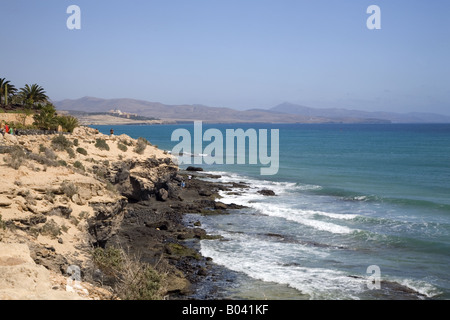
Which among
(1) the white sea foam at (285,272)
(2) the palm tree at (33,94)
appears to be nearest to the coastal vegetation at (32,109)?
(2) the palm tree at (33,94)

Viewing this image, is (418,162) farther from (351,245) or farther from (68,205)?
(68,205)

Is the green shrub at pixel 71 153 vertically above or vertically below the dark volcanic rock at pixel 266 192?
above

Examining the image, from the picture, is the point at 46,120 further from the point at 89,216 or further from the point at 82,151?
the point at 89,216

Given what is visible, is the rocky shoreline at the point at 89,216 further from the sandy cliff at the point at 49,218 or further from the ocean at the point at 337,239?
the ocean at the point at 337,239

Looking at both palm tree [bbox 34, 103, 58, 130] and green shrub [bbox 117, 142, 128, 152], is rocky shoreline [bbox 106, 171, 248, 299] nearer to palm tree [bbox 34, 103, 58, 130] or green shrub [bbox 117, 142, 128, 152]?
green shrub [bbox 117, 142, 128, 152]

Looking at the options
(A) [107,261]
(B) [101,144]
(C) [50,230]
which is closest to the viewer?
(C) [50,230]

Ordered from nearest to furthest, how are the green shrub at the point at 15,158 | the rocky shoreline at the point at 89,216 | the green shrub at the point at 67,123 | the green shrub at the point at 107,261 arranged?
1. the rocky shoreline at the point at 89,216
2. the green shrub at the point at 107,261
3. the green shrub at the point at 15,158
4. the green shrub at the point at 67,123

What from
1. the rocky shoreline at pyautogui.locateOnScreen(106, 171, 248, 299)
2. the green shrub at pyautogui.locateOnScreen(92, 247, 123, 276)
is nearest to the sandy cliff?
the green shrub at pyautogui.locateOnScreen(92, 247, 123, 276)

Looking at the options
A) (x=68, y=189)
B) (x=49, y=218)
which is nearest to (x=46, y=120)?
(x=68, y=189)

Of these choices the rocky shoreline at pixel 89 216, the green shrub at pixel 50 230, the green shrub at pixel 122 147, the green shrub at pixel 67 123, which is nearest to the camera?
the rocky shoreline at pixel 89 216

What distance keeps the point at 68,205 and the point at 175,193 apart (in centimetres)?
1736

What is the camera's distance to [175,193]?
32.0 meters

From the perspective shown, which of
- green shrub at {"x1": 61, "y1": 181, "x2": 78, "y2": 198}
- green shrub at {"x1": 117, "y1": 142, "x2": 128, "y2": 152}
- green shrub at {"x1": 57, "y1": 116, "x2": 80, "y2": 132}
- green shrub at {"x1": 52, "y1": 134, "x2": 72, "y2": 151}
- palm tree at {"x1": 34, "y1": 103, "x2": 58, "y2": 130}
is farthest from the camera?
green shrub at {"x1": 57, "y1": 116, "x2": 80, "y2": 132}
